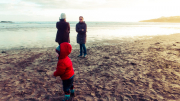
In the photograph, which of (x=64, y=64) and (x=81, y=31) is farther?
(x=81, y=31)

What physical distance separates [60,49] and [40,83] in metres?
1.96

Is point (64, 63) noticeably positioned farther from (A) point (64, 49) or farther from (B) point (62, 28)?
(B) point (62, 28)

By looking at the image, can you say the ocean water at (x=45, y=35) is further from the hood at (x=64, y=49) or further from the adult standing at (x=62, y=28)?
the hood at (x=64, y=49)

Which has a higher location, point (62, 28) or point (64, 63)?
point (62, 28)

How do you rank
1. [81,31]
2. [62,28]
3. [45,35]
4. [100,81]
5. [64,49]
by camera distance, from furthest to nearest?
[45,35], [81,31], [62,28], [100,81], [64,49]

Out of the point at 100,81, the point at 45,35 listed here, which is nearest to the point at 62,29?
the point at 100,81

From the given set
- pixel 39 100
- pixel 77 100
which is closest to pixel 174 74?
pixel 77 100

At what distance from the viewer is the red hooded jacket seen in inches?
104

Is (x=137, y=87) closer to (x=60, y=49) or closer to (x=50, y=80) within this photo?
(x=60, y=49)

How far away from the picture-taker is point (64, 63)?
271 centimetres

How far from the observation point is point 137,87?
11.9 feet

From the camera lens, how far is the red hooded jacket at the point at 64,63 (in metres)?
2.65

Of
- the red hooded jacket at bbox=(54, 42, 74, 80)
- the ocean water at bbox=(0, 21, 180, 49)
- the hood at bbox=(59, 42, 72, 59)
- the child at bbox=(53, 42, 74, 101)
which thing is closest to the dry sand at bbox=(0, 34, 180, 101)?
the child at bbox=(53, 42, 74, 101)

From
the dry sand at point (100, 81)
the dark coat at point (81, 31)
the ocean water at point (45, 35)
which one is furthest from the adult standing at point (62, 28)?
the ocean water at point (45, 35)
